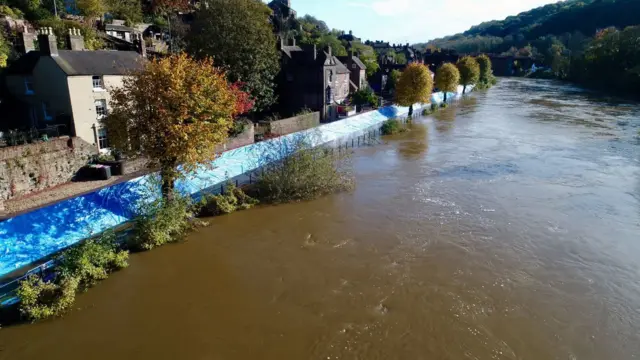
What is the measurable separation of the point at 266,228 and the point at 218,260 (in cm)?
364

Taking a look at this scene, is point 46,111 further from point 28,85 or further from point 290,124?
point 290,124

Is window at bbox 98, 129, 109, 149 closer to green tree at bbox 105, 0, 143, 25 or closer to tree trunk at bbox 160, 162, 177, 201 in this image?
tree trunk at bbox 160, 162, 177, 201

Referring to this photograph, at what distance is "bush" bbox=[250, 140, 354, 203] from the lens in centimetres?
2406

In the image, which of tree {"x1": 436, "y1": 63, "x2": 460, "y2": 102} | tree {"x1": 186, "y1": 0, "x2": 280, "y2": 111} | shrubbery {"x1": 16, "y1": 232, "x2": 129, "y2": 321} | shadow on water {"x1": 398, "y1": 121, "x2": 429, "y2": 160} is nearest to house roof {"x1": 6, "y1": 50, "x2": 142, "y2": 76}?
tree {"x1": 186, "y1": 0, "x2": 280, "y2": 111}

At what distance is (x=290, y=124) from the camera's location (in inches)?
1531

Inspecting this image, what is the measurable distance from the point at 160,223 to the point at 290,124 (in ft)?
72.6

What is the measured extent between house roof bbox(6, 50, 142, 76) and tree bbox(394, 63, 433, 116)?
31580 mm

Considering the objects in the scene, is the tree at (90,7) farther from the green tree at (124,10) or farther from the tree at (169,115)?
the tree at (169,115)

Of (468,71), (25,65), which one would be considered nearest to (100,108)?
(25,65)

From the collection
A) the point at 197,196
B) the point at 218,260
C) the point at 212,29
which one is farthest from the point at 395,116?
the point at 218,260

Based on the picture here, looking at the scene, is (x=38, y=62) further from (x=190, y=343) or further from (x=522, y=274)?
(x=522, y=274)

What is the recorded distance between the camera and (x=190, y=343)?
498 inches

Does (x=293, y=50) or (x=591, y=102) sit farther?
(x=591, y=102)

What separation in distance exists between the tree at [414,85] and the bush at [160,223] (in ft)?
123
